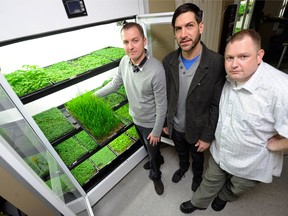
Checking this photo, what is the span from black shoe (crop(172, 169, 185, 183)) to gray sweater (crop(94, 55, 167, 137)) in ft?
2.80

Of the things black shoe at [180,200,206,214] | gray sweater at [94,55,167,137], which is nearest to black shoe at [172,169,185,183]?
black shoe at [180,200,206,214]

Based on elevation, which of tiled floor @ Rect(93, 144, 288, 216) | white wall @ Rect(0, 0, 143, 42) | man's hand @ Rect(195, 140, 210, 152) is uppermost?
white wall @ Rect(0, 0, 143, 42)

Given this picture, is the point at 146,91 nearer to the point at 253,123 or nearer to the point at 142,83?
the point at 142,83

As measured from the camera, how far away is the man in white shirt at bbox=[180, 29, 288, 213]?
98 cm

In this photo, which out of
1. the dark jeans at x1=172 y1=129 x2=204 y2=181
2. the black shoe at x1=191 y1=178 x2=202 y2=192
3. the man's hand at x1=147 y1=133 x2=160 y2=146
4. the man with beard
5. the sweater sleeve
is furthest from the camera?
the black shoe at x1=191 y1=178 x2=202 y2=192

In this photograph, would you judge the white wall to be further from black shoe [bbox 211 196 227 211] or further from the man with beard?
black shoe [bbox 211 196 227 211]

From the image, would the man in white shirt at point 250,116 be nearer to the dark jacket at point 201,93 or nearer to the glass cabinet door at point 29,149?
the dark jacket at point 201,93

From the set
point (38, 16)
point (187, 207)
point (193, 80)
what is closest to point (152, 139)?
point (193, 80)

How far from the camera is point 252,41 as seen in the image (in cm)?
97

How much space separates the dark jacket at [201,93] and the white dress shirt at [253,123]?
0.08m

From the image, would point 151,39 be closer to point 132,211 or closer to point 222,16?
point 222,16

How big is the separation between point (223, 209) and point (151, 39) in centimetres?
211

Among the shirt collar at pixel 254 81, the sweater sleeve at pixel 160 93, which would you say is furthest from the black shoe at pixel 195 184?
the shirt collar at pixel 254 81

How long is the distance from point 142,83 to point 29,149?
3.26 ft
